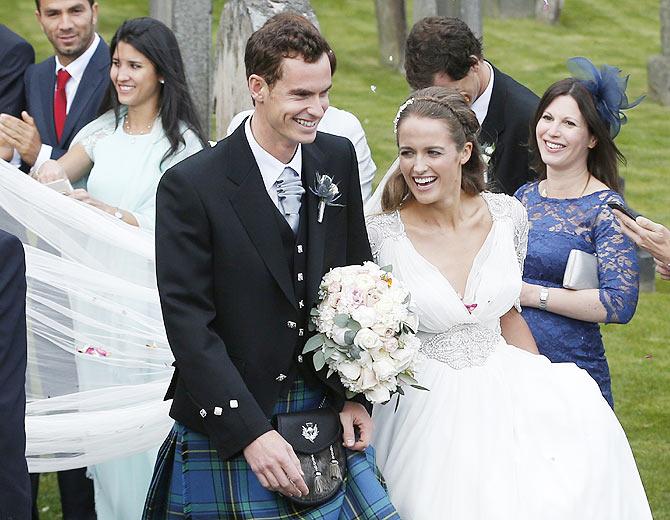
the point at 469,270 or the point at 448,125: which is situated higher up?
the point at 448,125

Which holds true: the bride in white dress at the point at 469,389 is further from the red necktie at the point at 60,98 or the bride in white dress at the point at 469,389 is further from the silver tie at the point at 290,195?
the red necktie at the point at 60,98

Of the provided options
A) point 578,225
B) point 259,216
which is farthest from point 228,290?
point 578,225

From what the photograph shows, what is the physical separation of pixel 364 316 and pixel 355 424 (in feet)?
1.46

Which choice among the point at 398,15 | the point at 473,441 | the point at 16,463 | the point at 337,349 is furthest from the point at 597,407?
the point at 398,15

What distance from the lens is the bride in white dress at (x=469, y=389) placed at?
4.59 meters

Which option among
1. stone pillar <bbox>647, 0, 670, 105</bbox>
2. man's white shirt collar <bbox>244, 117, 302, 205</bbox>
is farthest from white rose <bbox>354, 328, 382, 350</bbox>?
stone pillar <bbox>647, 0, 670, 105</bbox>

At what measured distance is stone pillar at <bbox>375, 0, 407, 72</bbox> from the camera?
17516 millimetres

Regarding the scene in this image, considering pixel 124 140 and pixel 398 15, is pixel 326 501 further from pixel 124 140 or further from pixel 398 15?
pixel 398 15

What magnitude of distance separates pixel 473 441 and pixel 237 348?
103 cm

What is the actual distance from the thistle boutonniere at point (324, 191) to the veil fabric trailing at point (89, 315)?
1.70 metres

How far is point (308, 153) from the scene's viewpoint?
4.36 metres

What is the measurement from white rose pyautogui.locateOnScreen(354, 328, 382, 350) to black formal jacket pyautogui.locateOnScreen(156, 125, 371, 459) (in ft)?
0.66

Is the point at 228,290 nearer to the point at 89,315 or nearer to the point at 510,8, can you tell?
the point at 89,315

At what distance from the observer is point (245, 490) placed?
165 inches
